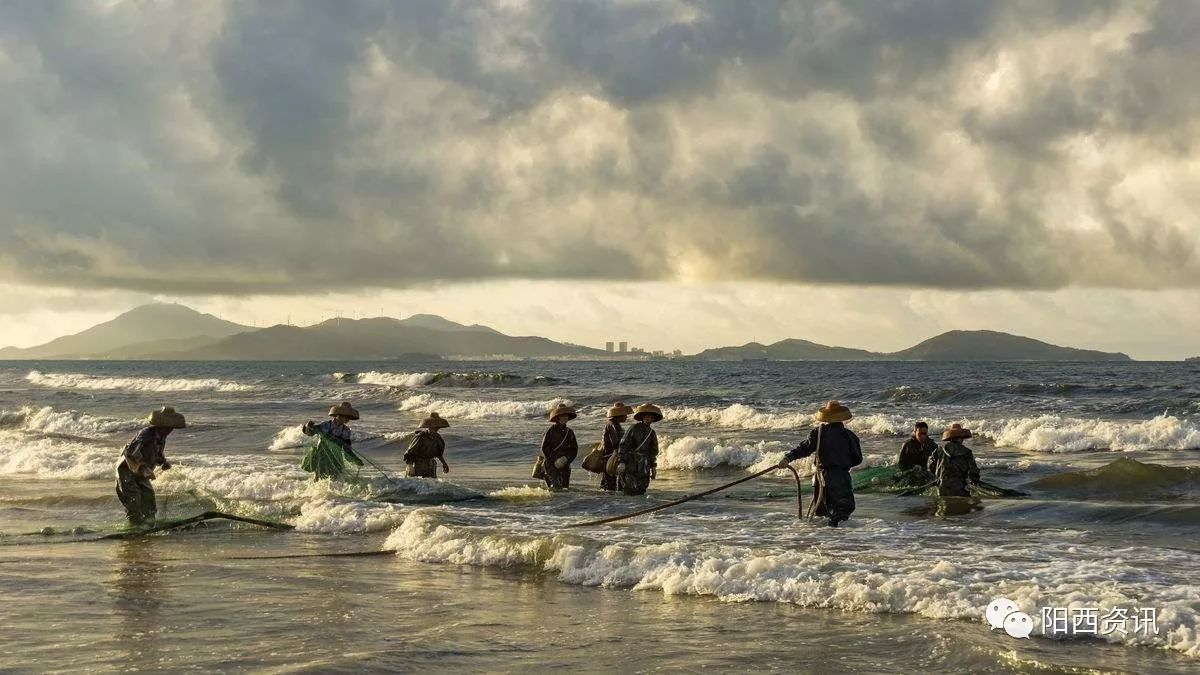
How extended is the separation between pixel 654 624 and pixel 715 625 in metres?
0.47

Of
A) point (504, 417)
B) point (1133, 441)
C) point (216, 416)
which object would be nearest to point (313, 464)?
point (1133, 441)

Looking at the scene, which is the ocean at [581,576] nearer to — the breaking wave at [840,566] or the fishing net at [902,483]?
the breaking wave at [840,566]

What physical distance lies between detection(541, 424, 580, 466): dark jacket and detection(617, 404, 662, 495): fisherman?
3.10 ft

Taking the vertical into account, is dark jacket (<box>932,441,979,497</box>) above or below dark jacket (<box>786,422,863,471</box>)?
below

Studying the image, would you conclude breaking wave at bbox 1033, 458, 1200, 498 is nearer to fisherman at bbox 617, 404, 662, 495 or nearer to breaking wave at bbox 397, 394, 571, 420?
fisherman at bbox 617, 404, 662, 495

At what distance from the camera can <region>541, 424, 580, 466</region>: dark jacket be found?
17.1 metres

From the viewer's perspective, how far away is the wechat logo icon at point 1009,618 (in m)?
7.90

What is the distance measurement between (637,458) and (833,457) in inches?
185

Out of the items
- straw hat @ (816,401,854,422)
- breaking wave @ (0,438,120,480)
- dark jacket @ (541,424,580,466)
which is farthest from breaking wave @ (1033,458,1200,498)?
breaking wave @ (0,438,120,480)

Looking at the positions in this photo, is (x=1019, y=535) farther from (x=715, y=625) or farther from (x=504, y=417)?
(x=504, y=417)

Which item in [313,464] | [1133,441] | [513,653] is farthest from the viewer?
[1133,441]

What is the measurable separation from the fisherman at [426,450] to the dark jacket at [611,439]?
264cm

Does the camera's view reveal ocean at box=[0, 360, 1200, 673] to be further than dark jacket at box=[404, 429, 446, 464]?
No

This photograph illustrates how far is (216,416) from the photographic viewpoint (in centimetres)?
4259
